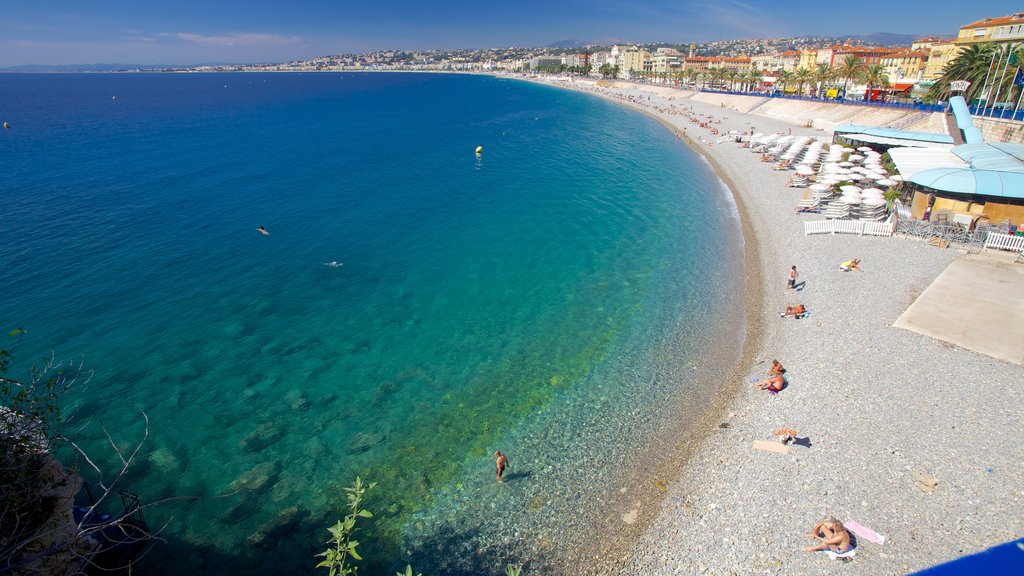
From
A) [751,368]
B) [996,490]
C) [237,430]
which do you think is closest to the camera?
[996,490]

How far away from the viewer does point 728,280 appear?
25656mm

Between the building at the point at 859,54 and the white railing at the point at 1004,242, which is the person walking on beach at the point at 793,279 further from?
the building at the point at 859,54

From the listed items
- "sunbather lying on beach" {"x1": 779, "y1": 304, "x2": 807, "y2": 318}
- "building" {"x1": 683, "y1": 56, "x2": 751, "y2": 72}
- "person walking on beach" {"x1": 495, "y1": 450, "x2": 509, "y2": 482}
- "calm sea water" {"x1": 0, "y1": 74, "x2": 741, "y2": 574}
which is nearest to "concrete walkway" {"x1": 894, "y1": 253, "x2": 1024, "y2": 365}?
"sunbather lying on beach" {"x1": 779, "y1": 304, "x2": 807, "y2": 318}

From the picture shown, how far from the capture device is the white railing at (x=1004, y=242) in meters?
22.5

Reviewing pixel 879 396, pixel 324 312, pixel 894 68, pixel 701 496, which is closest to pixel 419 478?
pixel 701 496

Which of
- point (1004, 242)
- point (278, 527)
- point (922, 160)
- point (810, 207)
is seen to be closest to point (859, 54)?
point (922, 160)

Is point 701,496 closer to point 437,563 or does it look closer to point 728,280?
point 437,563

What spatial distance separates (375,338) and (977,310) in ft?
81.1

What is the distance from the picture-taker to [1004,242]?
22.9m

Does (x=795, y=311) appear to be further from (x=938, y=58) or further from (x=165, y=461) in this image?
(x=938, y=58)

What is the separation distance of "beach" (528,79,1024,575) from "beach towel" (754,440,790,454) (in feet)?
0.73

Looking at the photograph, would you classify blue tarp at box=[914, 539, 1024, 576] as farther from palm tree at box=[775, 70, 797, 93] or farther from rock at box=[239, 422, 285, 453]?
palm tree at box=[775, 70, 797, 93]

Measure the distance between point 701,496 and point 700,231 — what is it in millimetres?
24221

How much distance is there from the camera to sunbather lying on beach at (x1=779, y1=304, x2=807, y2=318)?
20250 millimetres
